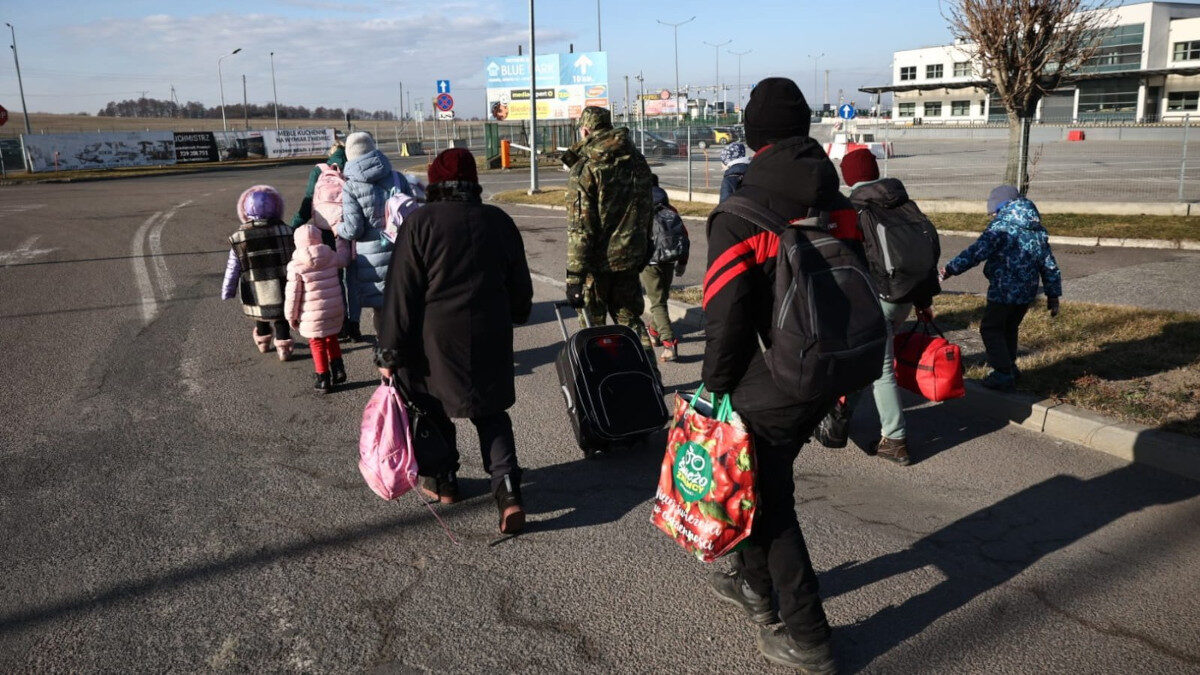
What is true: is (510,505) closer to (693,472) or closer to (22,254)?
(693,472)

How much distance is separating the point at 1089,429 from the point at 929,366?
1.19 m

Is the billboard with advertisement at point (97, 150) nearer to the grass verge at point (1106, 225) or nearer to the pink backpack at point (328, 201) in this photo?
the pink backpack at point (328, 201)

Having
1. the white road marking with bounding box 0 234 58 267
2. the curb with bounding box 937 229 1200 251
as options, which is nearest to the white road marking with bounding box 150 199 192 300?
the white road marking with bounding box 0 234 58 267

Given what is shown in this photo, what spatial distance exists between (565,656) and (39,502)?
327 centimetres

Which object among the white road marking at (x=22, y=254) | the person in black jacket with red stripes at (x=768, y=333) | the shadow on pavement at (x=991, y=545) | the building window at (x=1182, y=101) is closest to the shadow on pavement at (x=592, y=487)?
the shadow on pavement at (x=991, y=545)

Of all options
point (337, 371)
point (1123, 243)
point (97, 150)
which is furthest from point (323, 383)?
point (97, 150)

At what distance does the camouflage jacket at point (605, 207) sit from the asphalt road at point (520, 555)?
1.19 meters

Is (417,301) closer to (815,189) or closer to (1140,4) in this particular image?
(815,189)

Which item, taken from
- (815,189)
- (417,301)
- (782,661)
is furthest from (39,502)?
(815,189)

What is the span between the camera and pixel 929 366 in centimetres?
491

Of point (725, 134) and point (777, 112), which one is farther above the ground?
point (725, 134)

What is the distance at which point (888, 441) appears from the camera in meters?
5.08

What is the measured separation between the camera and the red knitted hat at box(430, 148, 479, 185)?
4012 millimetres

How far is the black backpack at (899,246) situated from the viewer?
A: 4.66m
